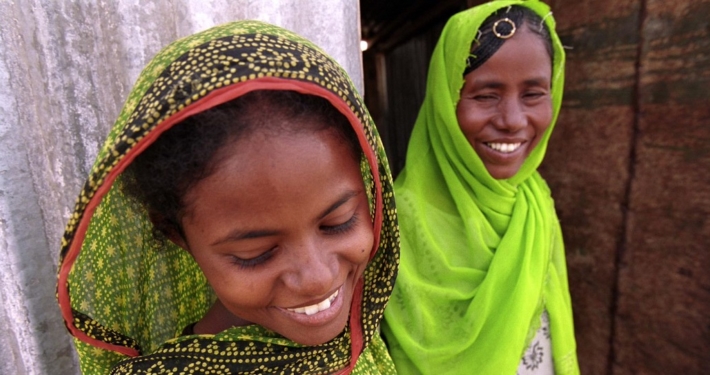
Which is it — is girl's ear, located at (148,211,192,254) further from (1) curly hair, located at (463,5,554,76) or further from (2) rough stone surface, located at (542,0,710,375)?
(2) rough stone surface, located at (542,0,710,375)

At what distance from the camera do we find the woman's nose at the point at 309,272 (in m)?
0.57

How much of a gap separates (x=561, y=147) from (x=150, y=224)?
5.54ft

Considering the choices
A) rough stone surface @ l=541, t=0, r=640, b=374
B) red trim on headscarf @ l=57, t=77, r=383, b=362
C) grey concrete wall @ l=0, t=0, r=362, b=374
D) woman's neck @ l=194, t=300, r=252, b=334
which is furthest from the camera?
rough stone surface @ l=541, t=0, r=640, b=374

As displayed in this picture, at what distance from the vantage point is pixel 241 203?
0.53 meters

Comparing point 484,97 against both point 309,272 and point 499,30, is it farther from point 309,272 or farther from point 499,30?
point 309,272

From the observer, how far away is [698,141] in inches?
54.7

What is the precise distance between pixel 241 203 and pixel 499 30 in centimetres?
98

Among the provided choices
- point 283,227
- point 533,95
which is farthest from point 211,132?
point 533,95

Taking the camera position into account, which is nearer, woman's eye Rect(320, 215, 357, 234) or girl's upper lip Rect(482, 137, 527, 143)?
woman's eye Rect(320, 215, 357, 234)

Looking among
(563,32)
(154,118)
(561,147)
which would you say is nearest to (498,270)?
(561,147)

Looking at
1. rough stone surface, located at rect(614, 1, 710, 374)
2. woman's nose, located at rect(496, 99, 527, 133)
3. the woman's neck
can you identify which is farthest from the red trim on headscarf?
rough stone surface, located at rect(614, 1, 710, 374)

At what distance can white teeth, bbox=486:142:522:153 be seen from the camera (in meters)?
1.23

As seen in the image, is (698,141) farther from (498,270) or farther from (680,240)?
(498,270)

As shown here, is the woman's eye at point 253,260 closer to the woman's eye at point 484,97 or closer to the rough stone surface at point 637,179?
the woman's eye at point 484,97
